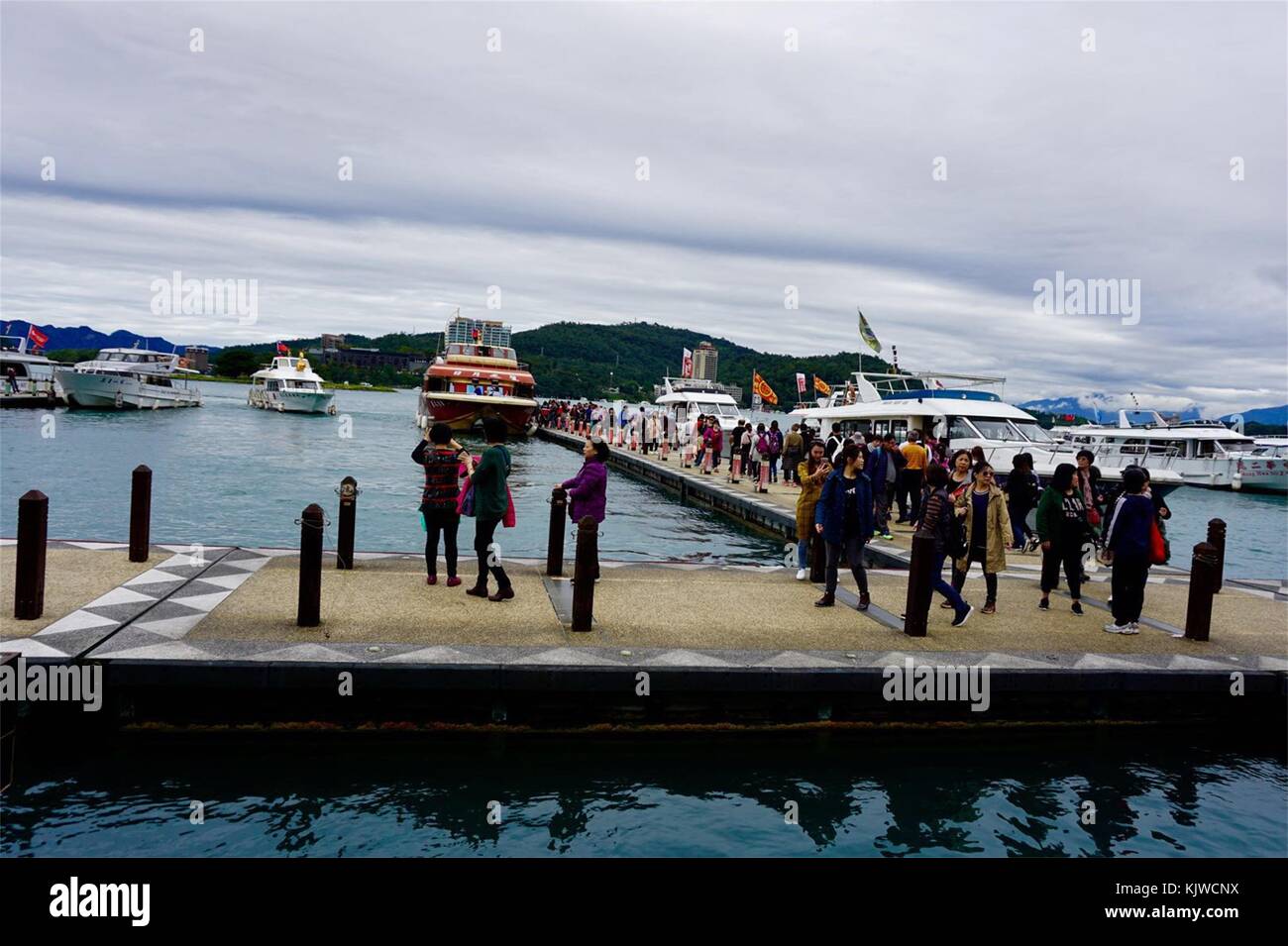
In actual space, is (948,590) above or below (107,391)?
below

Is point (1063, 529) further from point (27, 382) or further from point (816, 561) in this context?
point (27, 382)

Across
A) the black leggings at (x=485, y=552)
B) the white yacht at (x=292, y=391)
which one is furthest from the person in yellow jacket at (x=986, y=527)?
the white yacht at (x=292, y=391)

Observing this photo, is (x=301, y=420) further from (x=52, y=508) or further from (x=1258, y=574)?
(x=1258, y=574)

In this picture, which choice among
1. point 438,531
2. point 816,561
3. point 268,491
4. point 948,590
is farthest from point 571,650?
point 268,491

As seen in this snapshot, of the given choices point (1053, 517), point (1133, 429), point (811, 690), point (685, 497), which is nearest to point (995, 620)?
point (1053, 517)

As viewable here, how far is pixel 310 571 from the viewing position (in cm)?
848

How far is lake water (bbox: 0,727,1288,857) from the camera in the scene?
6477 millimetres

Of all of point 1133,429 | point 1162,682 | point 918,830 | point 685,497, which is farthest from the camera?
point 1133,429

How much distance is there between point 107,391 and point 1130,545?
68115mm

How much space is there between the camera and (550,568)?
11898 mm

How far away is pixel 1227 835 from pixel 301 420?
229 feet

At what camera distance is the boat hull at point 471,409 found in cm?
5019

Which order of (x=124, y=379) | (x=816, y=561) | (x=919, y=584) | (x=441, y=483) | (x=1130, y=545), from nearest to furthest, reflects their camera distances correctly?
(x=919, y=584) < (x=1130, y=545) < (x=441, y=483) < (x=816, y=561) < (x=124, y=379)

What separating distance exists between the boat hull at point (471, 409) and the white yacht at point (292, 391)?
2517 cm
